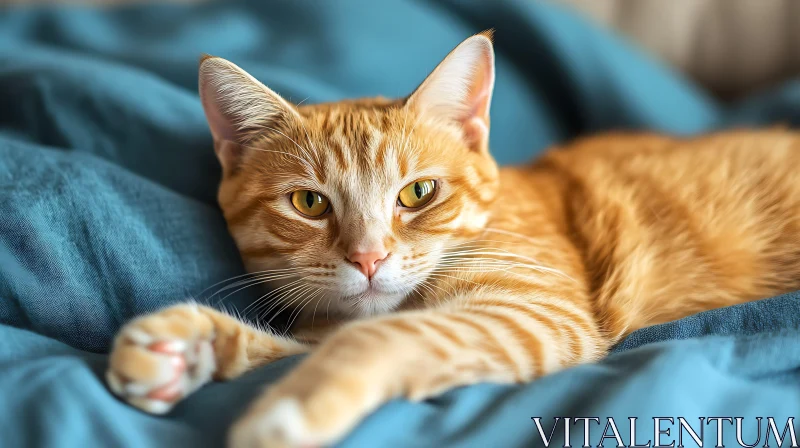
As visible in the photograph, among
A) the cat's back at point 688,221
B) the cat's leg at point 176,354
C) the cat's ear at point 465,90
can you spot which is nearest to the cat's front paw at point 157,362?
the cat's leg at point 176,354

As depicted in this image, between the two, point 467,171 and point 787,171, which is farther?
point 787,171

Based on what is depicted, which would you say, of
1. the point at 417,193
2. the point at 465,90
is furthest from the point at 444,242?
the point at 465,90

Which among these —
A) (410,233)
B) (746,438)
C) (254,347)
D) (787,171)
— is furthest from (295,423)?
(787,171)

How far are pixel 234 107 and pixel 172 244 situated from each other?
1.10 ft

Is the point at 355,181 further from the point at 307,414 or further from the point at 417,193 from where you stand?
the point at 307,414

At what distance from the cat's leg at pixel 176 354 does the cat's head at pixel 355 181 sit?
196mm

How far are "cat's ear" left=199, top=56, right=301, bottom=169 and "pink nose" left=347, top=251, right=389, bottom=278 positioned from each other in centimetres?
38

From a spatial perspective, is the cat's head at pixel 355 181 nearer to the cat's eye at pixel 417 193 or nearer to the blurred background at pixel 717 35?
the cat's eye at pixel 417 193

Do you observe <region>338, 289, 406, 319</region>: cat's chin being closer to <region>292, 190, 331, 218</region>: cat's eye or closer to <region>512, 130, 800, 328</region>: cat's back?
<region>292, 190, 331, 218</region>: cat's eye

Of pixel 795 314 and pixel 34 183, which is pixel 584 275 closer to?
pixel 795 314

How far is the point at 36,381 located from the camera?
37.6 inches

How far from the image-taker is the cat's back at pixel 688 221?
147 cm

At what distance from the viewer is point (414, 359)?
968 millimetres

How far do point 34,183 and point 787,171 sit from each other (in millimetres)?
1778
